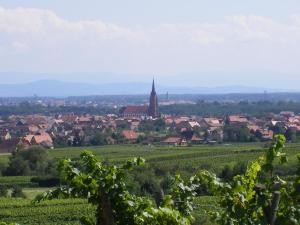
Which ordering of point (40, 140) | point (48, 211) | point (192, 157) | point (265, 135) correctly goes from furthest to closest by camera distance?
1. point (265, 135)
2. point (40, 140)
3. point (192, 157)
4. point (48, 211)

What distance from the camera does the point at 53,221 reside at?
85.7 feet

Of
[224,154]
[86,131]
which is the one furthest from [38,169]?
[86,131]

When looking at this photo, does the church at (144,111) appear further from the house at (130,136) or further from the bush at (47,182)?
the bush at (47,182)

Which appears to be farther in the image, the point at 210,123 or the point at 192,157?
the point at 210,123

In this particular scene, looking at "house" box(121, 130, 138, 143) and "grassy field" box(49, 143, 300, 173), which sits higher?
"grassy field" box(49, 143, 300, 173)

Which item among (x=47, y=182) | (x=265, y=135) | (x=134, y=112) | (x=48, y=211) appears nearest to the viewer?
(x=48, y=211)

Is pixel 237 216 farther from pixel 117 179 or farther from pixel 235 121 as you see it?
pixel 235 121

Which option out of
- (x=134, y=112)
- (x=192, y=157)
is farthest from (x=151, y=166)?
(x=134, y=112)

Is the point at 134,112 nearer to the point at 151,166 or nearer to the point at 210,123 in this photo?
the point at 210,123

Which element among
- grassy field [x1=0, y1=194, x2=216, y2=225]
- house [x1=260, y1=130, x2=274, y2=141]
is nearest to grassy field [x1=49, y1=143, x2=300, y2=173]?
grassy field [x1=0, y1=194, x2=216, y2=225]

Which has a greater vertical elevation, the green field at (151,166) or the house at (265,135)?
the green field at (151,166)

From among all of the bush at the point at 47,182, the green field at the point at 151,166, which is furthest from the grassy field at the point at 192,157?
the bush at the point at 47,182

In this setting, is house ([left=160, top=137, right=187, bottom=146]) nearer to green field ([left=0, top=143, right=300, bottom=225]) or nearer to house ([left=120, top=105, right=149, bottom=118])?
green field ([left=0, top=143, right=300, bottom=225])

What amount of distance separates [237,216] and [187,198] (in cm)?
78
